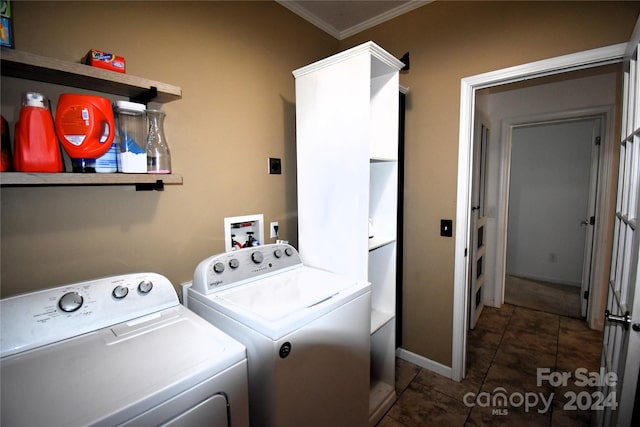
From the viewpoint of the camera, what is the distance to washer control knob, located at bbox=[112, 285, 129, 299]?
1115 mm

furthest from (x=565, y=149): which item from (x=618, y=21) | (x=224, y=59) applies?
(x=224, y=59)

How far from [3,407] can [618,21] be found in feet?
8.73

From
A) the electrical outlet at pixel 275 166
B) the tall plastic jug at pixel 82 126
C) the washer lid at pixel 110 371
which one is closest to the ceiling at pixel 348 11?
the electrical outlet at pixel 275 166

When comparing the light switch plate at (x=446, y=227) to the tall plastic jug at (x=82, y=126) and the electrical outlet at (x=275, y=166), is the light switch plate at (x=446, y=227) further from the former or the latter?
the tall plastic jug at (x=82, y=126)

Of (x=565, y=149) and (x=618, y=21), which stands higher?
(x=618, y=21)

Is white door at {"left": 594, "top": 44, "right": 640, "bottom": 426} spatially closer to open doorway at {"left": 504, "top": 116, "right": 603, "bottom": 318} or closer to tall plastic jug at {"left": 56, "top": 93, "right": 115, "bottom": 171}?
tall plastic jug at {"left": 56, "top": 93, "right": 115, "bottom": 171}

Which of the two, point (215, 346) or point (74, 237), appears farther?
point (74, 237)

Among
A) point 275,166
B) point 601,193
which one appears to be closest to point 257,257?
point 275,166

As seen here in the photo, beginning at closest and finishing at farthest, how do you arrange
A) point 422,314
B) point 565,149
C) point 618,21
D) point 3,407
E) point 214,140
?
point 3,407 → point 618,21 → point 214,140 → point 422,314 → point 565,149

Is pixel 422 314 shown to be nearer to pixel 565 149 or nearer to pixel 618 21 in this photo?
pixel 618 21

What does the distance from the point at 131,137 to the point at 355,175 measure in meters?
1.00

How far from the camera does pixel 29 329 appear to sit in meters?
0.94

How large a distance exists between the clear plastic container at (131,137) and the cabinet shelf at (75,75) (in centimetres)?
8

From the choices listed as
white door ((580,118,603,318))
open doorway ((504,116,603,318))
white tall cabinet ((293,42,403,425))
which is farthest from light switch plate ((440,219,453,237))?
open doorway ((504,116,603,318))
